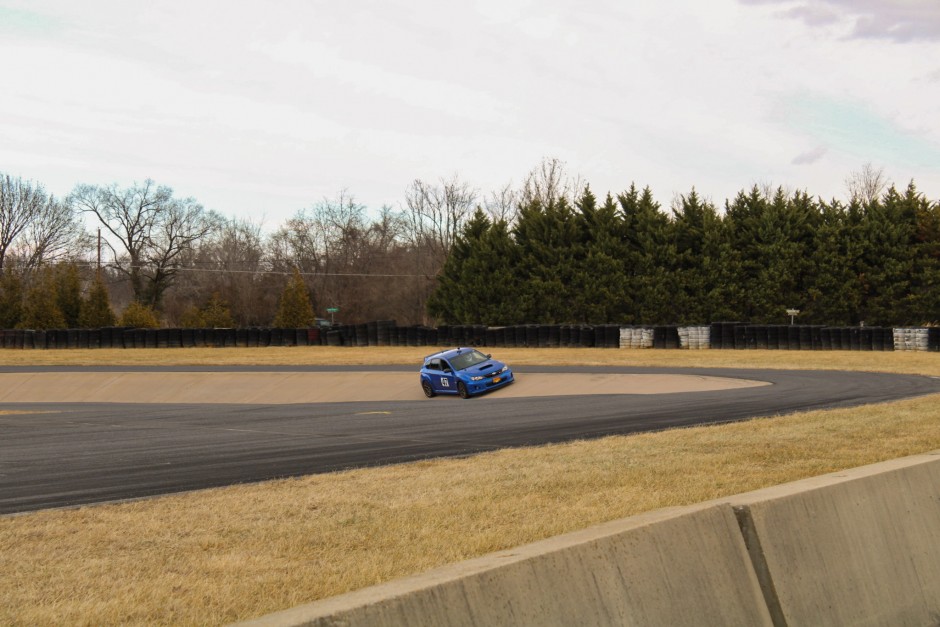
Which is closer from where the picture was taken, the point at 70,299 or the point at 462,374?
the point at 462,374

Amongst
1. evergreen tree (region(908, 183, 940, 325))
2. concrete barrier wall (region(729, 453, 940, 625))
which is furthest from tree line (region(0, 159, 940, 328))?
concrete barrier wall (region(729, 453, 940, 625))

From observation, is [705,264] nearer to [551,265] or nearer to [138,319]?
[551,265]

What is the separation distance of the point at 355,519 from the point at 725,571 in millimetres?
3935

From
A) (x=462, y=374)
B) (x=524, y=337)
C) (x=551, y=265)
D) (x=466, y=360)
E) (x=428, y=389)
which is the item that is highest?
(x=551, y=265)

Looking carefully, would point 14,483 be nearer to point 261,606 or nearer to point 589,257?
point 261,606

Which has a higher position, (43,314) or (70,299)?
(70,299)

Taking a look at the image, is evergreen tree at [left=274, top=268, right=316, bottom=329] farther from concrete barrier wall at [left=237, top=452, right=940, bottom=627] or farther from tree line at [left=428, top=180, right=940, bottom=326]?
concrete barrier wall at [left=237, top=452, right=940, bottom=627]

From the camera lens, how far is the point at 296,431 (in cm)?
1770

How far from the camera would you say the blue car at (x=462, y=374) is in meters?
29.2

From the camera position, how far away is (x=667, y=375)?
31.8 meters

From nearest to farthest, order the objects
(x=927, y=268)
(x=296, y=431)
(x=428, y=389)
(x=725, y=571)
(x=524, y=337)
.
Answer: (x=725, y=571) → (x=296, y=431) → (x=428, y=389) → (x=524, y=337) → (x=927, y=268)

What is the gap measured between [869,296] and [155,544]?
54492 millimetres

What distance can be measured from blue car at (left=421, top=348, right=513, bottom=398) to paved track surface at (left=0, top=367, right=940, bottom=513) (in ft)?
13.8

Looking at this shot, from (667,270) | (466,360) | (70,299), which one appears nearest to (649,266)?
(667,270)
